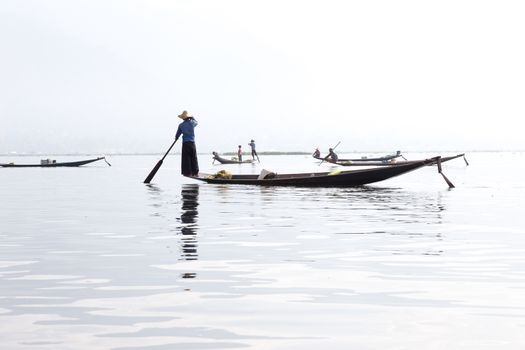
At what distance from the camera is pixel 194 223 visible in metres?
15.2

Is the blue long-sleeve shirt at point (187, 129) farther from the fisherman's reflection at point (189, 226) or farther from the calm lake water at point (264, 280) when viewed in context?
the calm lake water at point (264, 280)

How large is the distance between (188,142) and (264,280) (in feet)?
72.5

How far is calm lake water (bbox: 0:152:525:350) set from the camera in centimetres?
592

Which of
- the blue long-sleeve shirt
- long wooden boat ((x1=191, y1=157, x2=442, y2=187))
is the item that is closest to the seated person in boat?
the blue long-sleeve shirt

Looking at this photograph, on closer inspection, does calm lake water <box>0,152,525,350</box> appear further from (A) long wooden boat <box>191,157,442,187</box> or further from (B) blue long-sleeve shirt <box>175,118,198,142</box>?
(B) blue long-sleeve shirt <box>175,118,198,142</box>

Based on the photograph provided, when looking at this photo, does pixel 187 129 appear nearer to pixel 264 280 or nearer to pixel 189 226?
pixel 189 226

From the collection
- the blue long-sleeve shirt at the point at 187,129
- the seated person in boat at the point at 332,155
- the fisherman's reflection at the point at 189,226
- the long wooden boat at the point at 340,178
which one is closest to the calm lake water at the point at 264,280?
the fisherman's reflection at the point at 189,226

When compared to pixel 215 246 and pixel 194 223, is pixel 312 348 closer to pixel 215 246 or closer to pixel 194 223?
pixel 215 246

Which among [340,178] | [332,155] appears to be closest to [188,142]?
[340,178]

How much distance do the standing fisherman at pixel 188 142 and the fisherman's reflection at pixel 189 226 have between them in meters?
5.99

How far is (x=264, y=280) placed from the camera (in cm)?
846

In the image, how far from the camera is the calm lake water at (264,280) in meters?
5.92

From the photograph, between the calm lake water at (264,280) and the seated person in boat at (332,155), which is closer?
the calm lake water at (264,280)

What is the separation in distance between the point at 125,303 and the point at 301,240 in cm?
547
